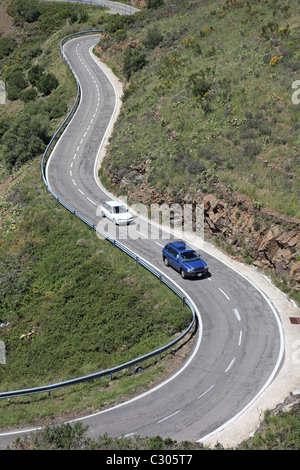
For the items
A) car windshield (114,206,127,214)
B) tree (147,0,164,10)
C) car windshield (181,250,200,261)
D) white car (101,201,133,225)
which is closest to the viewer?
car windshield (181,250,200,261)

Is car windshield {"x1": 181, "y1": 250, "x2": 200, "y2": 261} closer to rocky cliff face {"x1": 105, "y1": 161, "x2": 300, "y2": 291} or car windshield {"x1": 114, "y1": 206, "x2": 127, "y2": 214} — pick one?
rocky cliff face {"x1": 105, "y1": 161, "x2": 300, "y2": 291}

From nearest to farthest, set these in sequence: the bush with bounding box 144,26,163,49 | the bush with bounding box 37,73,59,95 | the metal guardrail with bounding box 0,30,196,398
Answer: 1. the metal guardrail with bounding box 0,30,196,398
2. the bush with bounding box 144,26,163,49
3. the bush with bounding box 37,73,59,95

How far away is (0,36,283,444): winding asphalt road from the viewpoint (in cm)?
1936

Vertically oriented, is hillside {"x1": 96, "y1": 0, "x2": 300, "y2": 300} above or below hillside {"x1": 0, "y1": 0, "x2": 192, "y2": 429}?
above

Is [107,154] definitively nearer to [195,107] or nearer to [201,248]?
[195,107]

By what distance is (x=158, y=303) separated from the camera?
2944 centimetres

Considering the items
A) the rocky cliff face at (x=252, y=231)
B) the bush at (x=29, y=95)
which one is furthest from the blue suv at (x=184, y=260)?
the bush at (x=29, y=95)

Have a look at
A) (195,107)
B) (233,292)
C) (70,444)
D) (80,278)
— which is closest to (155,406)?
(70,444)

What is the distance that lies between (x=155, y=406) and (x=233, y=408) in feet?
10.6

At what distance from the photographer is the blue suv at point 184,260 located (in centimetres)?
3086

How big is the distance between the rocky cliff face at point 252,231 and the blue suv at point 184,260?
3.46 m

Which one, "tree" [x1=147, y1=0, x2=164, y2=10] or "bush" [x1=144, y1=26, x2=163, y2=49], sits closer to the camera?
"bush" [x1=144, y1=26, x2=163, y2=49]

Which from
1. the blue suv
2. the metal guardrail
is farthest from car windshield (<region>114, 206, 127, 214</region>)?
the blue suv

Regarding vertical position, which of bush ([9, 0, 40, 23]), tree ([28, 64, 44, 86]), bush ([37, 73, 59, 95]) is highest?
bush ([9, 0, 40, 23])
